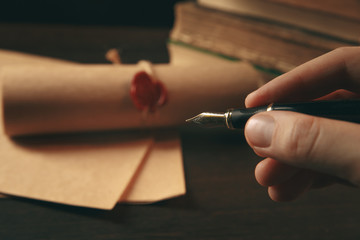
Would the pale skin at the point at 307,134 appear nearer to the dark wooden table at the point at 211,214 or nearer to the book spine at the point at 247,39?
the dark wooden table at the point at 211,214

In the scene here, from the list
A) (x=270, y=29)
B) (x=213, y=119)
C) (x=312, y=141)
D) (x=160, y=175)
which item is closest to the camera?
(x=312, y=141)

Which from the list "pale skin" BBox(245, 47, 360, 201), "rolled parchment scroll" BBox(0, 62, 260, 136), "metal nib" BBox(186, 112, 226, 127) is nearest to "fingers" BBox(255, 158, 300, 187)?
"pale skin" BBox(245, 47, 360, 201)

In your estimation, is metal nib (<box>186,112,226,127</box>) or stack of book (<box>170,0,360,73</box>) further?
stack of book (<box>170,0,360,73</box>)

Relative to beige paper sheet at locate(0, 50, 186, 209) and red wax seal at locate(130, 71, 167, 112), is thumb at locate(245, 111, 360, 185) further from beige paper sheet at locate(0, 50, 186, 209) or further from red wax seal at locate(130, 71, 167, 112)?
red wax seal at locate(130, 71, 167, 112)

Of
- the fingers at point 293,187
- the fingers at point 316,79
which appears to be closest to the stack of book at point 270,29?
the fingers at point 316,79

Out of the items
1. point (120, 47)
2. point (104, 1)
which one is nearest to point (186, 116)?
point (120, 47)

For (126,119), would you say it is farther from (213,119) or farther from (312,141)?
(312,141)

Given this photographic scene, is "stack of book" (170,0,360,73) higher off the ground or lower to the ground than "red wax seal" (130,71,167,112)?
higher

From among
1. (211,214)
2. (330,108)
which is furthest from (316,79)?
(211,214)
